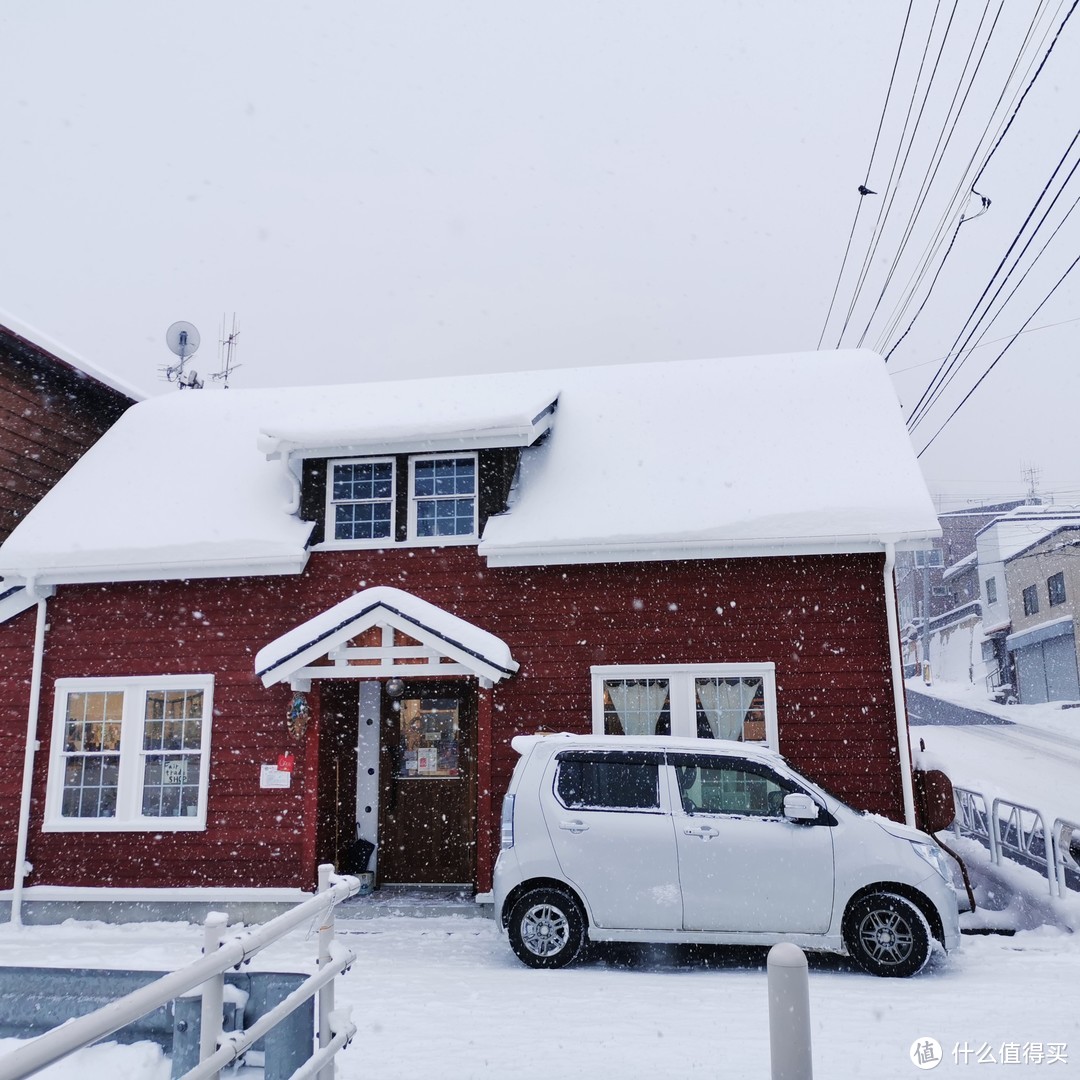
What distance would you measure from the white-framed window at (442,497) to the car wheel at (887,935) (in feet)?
20.4

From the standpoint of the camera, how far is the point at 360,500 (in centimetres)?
1234

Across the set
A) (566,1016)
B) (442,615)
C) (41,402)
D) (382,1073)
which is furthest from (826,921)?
(41,402)

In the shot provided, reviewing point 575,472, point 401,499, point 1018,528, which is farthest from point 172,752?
point 1018,528

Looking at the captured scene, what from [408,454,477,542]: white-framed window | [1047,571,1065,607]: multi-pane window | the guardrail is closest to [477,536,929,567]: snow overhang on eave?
[408,454,477,542]: white-framed window

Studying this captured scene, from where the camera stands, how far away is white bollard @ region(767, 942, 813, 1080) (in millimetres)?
3543

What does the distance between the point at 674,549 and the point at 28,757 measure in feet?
27.0

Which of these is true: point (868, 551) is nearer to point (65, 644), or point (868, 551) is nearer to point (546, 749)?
point (546, 749)

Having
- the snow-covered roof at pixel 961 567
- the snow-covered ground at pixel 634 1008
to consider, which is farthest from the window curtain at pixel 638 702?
the snow-covered roof at pixel 961 567

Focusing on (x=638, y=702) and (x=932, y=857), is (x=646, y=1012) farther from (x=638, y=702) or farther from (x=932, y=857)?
(x=638, y=702)

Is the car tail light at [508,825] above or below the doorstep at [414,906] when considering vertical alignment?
above

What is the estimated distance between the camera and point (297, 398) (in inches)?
594

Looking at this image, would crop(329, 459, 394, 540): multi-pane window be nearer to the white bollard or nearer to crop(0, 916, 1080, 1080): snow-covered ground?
crop(0, 916, 1080, 1080): snow-covered ground

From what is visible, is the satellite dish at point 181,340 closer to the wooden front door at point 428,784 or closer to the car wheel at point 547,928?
the wooden front door at point 428,784

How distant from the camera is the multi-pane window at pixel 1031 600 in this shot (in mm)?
41878
